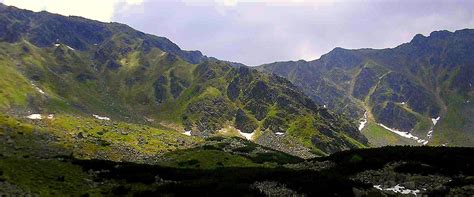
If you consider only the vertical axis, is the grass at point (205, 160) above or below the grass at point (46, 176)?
above

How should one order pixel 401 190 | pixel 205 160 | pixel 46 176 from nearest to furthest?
1. pixel 401 190
2. pixel 46 176
3. pixel 205 160

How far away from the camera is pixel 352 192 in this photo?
39.6 meters

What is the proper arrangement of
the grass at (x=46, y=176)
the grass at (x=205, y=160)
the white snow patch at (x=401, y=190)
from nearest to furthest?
the white snow patch at (x=401, y=190) < the grass at (x=46, y=176) < the grass at (x=205, y=160)

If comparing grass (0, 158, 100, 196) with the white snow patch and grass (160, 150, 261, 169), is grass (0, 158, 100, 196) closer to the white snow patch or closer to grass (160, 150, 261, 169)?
the white snow patch

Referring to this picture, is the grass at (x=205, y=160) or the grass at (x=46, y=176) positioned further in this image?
the grass at (x=205, y=160)

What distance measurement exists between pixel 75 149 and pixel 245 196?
116 metres

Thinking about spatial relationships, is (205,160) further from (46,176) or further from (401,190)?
(401,190)

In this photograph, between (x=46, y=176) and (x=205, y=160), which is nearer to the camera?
(x=46, y=176)

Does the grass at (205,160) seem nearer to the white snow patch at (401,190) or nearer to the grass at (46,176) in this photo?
the grass at (46,176)

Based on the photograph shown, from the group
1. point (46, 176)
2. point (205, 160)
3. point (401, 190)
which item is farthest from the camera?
point (205, 160)

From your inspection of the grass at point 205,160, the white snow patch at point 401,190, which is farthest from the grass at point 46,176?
the grass at point 205,160

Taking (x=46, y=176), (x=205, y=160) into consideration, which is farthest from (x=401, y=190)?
(x=205, y=160)

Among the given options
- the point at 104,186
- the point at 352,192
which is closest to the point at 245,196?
the point at 352,192

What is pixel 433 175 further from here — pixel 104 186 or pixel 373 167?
pixel 104 186
